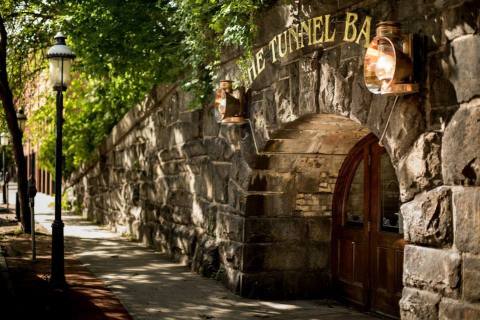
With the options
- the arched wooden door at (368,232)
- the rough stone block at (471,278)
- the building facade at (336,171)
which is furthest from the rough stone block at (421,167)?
the arched wooden door at (368,232)

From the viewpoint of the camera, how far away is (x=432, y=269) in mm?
4523

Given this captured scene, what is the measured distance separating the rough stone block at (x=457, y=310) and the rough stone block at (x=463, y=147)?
0.73 meters

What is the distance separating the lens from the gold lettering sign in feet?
17.7

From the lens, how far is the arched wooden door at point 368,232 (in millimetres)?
6684

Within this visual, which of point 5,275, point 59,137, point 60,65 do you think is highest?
point 60,65

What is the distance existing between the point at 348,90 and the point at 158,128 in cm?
673

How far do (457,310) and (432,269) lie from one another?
0.36 metres

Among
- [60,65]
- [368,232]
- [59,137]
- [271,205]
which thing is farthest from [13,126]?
[368,232]

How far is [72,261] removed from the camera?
1020 centimetres

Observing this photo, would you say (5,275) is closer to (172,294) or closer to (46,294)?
(46,294)

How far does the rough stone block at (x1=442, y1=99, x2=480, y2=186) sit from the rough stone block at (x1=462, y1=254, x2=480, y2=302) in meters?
0.46

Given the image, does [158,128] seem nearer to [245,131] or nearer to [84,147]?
[245,131]

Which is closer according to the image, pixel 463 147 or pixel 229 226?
pixel 463 147

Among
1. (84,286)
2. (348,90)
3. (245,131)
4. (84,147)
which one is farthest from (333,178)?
(84,147)
